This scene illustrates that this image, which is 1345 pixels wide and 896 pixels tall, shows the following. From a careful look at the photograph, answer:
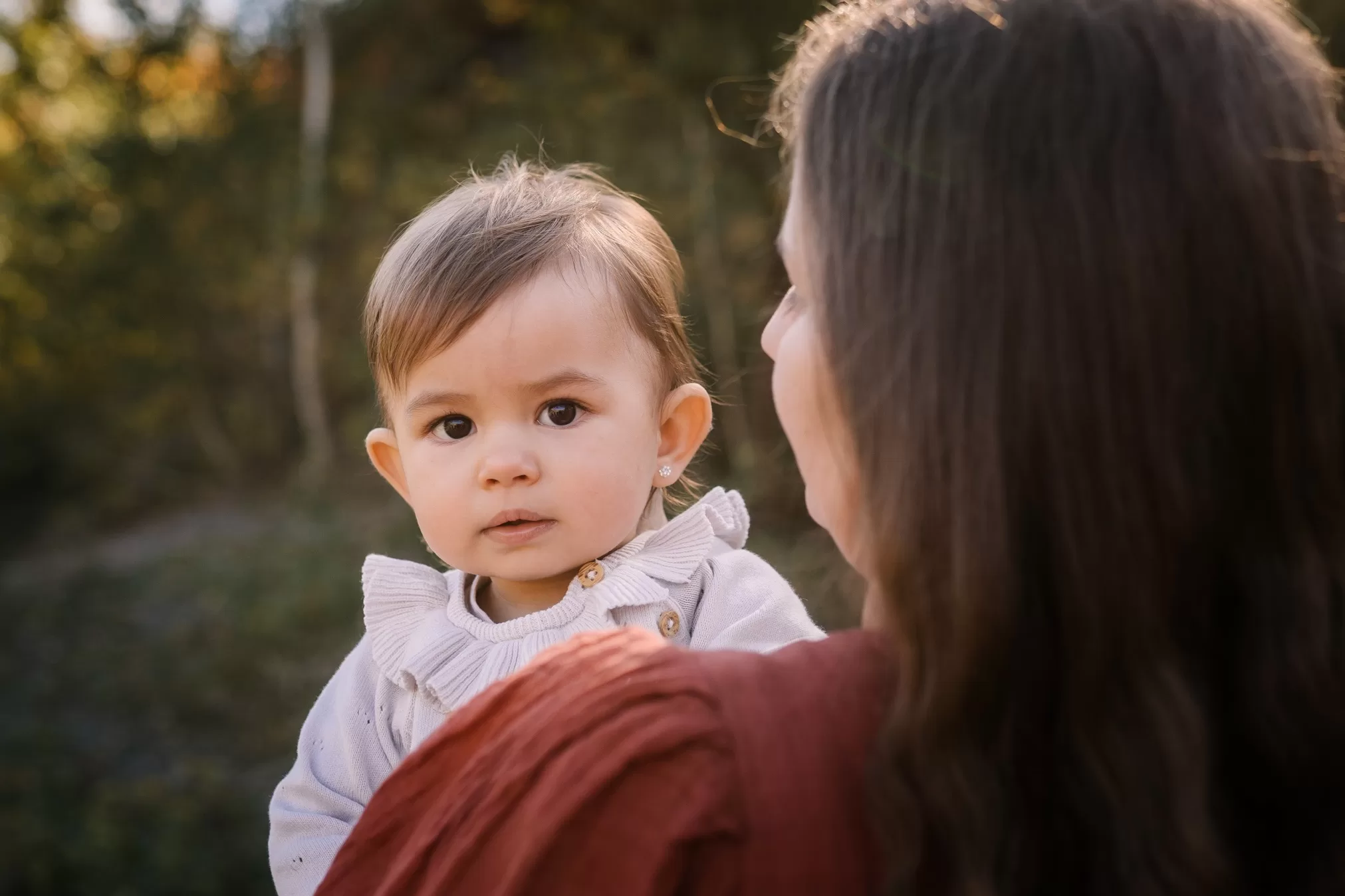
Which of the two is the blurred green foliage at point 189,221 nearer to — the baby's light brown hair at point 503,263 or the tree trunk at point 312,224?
the tree trunk at point 312,224

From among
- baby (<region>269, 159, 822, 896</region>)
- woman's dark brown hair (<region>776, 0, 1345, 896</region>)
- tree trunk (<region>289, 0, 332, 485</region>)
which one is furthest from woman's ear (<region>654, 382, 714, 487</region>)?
tree trunk (<region>289, 0, 332, 485</region>)

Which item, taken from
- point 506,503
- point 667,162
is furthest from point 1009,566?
point 667,162

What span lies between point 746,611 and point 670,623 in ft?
0.36

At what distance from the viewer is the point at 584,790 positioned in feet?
3.14

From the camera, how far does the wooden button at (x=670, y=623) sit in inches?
61.9

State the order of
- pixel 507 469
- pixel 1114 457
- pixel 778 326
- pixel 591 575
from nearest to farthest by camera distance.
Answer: pixel 1114 457 → pixel 778 326 → pixel 507 469 → pixel 591 575

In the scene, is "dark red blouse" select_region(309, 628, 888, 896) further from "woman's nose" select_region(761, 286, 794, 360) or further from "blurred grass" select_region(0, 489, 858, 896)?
"blurred grass" select_region(0, 489, 858, 896)

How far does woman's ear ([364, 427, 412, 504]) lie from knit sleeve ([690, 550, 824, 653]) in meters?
0.47

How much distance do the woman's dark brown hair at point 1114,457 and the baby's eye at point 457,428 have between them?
751 mm

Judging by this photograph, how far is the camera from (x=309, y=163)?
10273mm

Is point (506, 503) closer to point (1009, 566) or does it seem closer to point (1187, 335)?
point (1009, 566)

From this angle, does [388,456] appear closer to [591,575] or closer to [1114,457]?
[591,575]

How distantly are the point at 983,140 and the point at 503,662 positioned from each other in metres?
0.97

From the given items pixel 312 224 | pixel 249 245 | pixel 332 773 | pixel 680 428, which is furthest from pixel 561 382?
pixel 249 245
